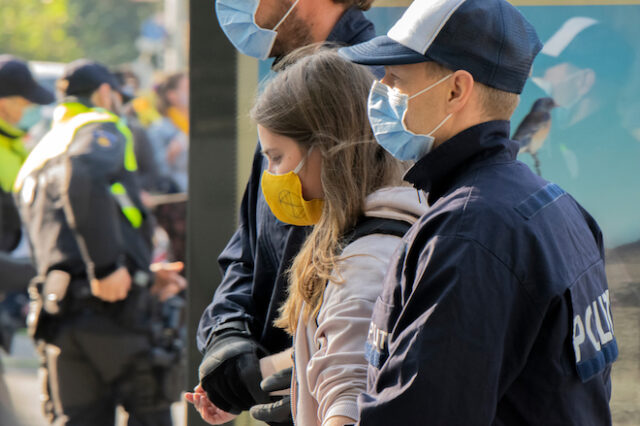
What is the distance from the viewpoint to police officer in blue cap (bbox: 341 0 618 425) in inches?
49.4

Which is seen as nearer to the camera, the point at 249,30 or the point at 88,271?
the point at 249,30

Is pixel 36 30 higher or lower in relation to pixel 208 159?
lower

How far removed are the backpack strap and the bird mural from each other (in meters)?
1.03

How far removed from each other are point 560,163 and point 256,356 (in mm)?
1141

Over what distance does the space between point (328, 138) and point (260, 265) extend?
49 centimetres

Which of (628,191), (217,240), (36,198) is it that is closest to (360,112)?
(628,191)

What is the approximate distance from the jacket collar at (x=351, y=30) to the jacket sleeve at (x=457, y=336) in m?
1.04

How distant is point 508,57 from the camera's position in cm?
142

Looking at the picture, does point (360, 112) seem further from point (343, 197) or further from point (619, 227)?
point (619, 227)

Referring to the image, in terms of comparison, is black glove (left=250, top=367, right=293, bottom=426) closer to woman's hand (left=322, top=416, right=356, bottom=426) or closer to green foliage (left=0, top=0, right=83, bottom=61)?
woman's hand (left=322, top=416, right=356, bottom=426)

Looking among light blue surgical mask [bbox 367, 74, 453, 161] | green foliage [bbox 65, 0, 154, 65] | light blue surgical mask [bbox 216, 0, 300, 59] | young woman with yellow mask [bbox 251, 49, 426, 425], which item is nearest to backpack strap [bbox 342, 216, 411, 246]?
young woman with yellow mask [bbox 251, 49, 426, 425]

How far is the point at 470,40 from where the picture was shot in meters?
1.40

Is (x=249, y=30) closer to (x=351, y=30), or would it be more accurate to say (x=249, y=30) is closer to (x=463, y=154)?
(x=351, y=30)

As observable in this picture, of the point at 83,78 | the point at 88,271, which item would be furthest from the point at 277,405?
the point at 83,78
